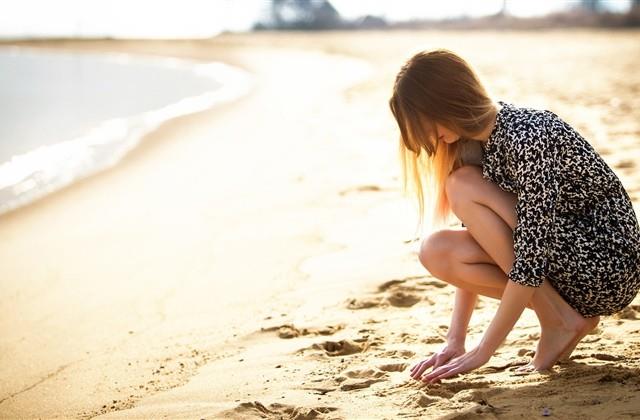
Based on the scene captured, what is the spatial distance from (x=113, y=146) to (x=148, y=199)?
2.88m

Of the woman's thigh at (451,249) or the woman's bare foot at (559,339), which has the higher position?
the woman's thigh at (451,249)

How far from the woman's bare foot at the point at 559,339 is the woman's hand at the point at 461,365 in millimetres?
198

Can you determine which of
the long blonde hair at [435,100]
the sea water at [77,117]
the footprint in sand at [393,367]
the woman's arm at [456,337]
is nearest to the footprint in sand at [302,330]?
the footprint in sand at [393,367]

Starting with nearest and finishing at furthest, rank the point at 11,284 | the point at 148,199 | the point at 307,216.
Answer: the point at 11,284 < the point at 307,216 < the point at 148,199

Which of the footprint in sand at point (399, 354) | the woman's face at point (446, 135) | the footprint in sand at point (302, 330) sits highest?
the woman's face at point (446, 135)

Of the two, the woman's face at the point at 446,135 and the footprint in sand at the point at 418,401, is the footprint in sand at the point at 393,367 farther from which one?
the woman's face at the point at 446,135

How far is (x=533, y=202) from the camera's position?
2.08 metres

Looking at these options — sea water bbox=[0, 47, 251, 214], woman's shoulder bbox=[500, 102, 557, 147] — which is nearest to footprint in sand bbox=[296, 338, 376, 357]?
woman's shoulder bbox=[500, 102, 557, 147]

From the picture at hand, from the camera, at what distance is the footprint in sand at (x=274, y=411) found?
210 centimetres

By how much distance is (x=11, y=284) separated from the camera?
3.74 m

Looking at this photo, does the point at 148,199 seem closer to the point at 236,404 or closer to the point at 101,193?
the point at 101,193

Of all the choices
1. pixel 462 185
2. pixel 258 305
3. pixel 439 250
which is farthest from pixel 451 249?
pixel 258 305

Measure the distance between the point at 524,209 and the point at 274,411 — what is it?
37.4 inches

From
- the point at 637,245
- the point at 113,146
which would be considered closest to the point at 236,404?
the point at 637,245
